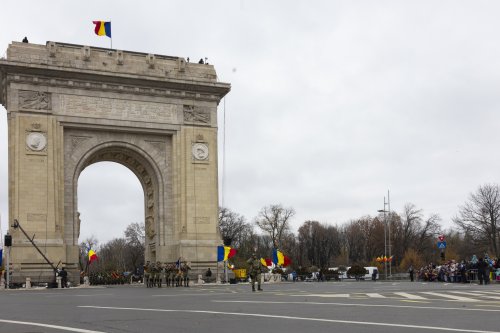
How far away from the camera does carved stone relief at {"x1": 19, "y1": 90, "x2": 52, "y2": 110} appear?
44.7 m

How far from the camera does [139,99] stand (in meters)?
48.5

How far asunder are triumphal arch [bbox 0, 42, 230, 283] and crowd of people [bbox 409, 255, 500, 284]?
15491 millimetres

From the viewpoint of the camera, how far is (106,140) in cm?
4784

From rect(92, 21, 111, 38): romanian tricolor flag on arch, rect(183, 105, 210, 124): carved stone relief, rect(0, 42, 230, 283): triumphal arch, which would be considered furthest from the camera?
rect(183, 105, 210, 124): carved stone relief

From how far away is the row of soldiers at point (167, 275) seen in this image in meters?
41.6

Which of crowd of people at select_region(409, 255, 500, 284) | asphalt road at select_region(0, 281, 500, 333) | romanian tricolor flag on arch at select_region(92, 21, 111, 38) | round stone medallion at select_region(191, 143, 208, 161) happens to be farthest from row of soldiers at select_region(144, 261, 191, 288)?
asphalt road at select_region(0, 281, 500, 333)

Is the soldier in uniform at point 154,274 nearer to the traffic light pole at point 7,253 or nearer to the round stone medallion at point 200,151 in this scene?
the traffic light pole at point 7,253

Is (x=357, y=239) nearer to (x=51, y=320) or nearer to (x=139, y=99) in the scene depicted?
(x=139, y=99)

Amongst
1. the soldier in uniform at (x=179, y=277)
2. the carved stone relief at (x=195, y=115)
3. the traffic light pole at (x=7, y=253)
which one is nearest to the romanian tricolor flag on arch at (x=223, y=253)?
the soldier in uniform at (x=179, y=277)

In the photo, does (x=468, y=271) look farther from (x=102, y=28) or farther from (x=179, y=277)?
(x=102, y=28)

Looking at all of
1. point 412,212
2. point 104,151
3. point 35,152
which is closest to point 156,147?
point 104,151

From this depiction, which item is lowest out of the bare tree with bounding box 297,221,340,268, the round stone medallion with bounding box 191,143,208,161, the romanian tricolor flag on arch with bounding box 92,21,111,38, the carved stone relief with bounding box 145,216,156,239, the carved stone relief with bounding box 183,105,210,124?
the bare tree with bounding box 297,221,340,268

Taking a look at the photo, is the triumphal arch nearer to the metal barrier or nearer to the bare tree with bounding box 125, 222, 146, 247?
the metal barrier

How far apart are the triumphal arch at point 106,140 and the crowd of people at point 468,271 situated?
15.5 m
